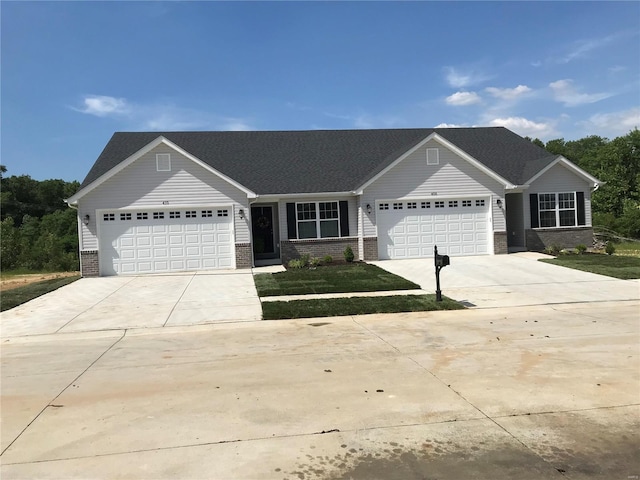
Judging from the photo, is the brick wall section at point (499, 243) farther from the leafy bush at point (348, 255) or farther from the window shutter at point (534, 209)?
the leafy bush at point (348, 255)

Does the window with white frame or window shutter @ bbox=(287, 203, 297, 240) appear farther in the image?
the window with white frame

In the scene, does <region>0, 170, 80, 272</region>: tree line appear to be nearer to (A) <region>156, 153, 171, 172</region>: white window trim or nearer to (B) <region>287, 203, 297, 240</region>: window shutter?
(A) <region>156, 153, 171, 172</region>: white window trim

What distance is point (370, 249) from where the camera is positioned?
66.5ft

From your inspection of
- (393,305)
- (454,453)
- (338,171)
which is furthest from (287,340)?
(338,171)

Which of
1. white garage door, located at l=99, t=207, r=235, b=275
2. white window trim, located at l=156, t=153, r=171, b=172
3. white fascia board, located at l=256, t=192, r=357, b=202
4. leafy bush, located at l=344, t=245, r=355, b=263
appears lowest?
leafy bush, located at l=344, t=245, r=355, b=263

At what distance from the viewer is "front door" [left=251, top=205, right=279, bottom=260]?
72.7 ft

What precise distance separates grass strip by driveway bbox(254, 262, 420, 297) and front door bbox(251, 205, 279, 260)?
4.47m

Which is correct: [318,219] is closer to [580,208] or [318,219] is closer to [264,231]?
[264,231]

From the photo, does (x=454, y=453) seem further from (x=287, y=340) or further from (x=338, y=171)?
(x=338, y=171)

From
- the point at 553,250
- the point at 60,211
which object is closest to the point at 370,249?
the point at 553,250

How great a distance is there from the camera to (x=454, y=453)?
155 inches

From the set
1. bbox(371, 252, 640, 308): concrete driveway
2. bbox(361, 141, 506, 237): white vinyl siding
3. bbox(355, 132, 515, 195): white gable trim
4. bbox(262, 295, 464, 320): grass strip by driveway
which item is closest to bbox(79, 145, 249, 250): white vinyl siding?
bbox(355, 132, 515, 195): white gable trim

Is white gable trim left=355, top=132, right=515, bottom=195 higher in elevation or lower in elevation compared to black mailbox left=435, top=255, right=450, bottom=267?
higher

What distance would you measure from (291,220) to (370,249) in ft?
11.4
